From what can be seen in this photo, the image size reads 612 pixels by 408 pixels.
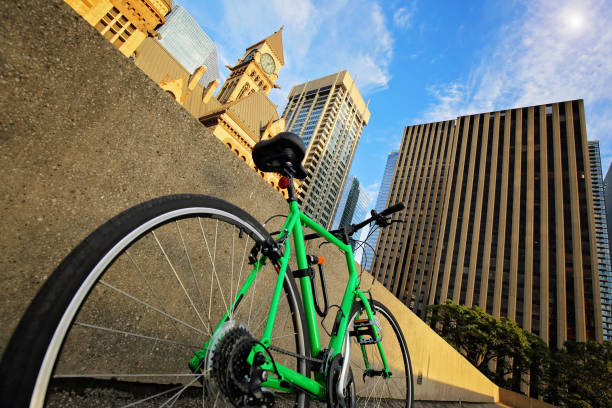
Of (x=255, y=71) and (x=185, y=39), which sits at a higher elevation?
(x=185, y=39)

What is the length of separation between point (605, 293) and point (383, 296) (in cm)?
11654

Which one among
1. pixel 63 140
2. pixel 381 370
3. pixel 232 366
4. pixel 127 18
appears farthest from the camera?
pixel 127 18

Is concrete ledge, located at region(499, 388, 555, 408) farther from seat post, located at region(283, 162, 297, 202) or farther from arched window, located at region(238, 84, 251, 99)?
arched window, located at region(238, 84, 251, 99)

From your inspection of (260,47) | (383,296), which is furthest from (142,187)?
(260,47)

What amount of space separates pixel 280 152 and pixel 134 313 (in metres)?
1.02

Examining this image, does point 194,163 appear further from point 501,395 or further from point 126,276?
point 501,395

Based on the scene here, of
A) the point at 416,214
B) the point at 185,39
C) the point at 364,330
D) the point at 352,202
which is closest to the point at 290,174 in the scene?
the point at 364,330

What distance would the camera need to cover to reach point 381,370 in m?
1.99

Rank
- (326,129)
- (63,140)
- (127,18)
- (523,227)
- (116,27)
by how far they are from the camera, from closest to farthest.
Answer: (63,140) → (116,27) → (127,18) → (523,227) → (326,129)

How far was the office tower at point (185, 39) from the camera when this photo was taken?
375 ft

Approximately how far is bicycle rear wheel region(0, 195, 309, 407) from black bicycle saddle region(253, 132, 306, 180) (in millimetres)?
349

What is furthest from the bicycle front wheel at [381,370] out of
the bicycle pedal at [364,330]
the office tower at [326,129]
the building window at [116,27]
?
the office tower at [326,129]

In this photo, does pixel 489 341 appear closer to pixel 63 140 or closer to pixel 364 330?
pixel 364 330

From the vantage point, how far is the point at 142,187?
4.31 ft
